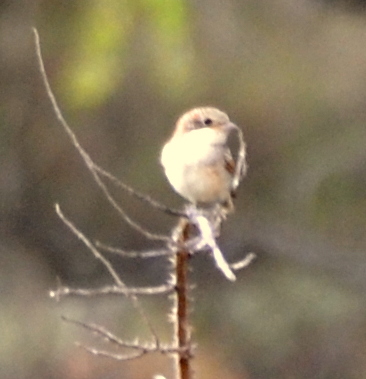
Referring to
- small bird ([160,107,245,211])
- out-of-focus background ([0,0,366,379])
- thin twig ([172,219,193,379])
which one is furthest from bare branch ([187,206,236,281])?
out-of-focus background ([0,0,366,379])

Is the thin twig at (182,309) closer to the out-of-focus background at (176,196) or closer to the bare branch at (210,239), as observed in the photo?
the bare branch at (210,239)

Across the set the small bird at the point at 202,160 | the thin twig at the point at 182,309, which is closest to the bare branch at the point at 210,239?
the thin twig at the point at 182,309

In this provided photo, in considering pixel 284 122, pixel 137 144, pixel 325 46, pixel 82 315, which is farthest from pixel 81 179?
pixel 325 46

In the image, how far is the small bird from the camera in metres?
0.85

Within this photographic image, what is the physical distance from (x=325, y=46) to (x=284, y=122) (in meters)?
0.13

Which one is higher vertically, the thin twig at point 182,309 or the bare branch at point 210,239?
the bare branch at point 210,239

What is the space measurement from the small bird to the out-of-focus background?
0.27 m

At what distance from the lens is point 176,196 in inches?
45.9

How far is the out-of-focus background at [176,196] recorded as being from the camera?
113 centimetres

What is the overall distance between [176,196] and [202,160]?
314 mm

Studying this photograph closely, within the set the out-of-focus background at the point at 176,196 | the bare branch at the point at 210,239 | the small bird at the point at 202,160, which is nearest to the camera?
the bare branch at the point at 210,239

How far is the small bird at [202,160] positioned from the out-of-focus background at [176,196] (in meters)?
0.27

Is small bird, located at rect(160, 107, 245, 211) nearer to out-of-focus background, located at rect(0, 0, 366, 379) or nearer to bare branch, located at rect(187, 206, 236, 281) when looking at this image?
bare branch, located at rect(187, 206, 236, 281)

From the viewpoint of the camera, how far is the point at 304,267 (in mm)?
1175
